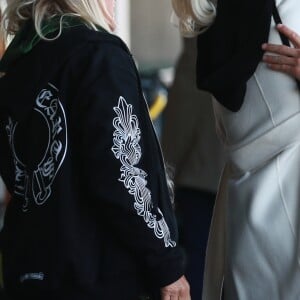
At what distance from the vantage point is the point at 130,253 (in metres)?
2.04

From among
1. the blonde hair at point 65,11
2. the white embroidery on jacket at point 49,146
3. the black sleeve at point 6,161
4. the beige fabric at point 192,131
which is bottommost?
the beige fabric at point 192,131

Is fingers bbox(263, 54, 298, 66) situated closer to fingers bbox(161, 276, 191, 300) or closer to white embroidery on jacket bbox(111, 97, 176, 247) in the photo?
white embroidery on jacket bbox(111, 97, 176, 247)

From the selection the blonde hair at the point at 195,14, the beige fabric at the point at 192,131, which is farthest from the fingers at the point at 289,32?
the beige fabric at the point at 192,131

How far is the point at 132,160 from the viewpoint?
199 centimetres

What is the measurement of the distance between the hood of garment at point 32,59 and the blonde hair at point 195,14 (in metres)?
0.44

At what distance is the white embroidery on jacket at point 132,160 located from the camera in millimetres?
1950

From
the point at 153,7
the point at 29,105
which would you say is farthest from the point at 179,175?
the point at 153,7

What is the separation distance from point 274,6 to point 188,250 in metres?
1.82

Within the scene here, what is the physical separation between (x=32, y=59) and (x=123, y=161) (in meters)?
0.36

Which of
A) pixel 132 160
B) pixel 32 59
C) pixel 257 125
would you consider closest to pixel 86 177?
pixel 132 160

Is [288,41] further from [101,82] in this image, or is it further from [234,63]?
[101,82]

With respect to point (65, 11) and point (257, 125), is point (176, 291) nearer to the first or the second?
point (257, 125)

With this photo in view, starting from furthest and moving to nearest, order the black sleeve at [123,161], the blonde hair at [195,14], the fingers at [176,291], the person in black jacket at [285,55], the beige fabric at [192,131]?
the beige fabric at [192,131], the blonde hair at [195,14], the person in black jacket at [285,55], the fingers at [176,291], the black sleeve at [123,161]

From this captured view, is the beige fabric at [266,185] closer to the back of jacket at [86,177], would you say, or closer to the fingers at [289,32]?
the fingers at [289,32]
